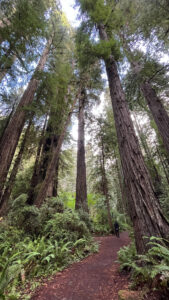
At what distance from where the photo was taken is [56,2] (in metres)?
6.88

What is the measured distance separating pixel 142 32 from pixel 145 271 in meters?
8.99

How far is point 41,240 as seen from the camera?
3.65m

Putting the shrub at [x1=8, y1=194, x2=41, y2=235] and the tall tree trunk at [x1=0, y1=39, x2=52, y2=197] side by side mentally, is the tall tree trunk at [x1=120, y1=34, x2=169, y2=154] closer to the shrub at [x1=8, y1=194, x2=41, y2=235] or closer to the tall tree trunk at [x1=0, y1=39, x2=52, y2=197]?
the tall tree trunk at [x1=0, y1=39, x2=52, y2=197]

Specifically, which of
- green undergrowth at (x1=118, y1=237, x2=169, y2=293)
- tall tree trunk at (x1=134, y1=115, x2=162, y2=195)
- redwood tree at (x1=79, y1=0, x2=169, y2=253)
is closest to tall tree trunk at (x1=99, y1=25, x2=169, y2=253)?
redwood tree at (x1=79, y1=0, x2=169, y2=253)

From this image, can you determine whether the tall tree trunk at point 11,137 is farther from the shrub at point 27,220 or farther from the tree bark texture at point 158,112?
the tree bark texture at point 158,112

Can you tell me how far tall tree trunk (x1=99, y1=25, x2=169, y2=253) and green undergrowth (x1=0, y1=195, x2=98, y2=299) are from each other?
2330 mm

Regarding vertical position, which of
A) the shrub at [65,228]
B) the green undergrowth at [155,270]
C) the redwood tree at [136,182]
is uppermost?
the redwood tree at [136,182]

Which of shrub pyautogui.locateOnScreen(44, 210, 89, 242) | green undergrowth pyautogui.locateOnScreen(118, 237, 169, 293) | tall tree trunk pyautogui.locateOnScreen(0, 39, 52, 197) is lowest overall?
green undergrowth pyautogui.locateOnScreen(118, 237, 169, 293)

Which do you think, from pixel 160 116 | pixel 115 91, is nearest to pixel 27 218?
pixel 115 91

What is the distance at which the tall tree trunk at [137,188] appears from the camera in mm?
2322

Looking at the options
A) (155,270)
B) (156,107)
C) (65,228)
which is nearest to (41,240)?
(65,228)

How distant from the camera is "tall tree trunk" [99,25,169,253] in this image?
7.62 feet

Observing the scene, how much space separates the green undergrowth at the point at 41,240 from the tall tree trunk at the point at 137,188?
2330mm

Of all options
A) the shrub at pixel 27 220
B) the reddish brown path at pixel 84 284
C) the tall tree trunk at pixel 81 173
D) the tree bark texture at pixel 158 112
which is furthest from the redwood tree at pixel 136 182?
the tall tree trunk at pixel 81 173
